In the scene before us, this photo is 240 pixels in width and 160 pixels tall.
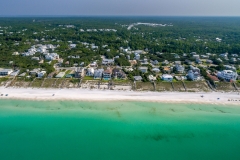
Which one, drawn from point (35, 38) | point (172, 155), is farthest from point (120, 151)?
point (35, 38)

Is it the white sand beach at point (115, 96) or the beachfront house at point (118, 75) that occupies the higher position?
the beachfront house at point (118, 75)

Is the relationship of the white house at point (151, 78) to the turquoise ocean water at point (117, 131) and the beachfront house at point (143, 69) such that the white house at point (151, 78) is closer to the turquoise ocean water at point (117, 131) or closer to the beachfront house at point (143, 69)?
the beachfront house at point (143, 69)

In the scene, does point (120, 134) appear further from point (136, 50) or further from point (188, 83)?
point (136, 50)

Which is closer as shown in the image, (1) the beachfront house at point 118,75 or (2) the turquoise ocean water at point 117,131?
(2) the turquoise ocean water at point 117,131

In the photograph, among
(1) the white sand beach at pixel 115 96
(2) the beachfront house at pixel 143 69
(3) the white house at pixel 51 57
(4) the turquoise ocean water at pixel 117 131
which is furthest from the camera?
(3) the white house at pixel 51 57

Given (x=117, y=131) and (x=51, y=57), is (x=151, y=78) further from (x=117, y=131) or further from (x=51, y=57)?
(x=51, y=57)

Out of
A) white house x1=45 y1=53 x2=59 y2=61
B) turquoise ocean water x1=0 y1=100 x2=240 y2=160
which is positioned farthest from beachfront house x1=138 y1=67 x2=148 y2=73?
white house x1=45 y1=53 x2=59 y2=61

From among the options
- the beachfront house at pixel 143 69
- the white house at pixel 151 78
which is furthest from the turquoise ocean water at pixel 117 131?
the beachfront house at pixel 143 69
